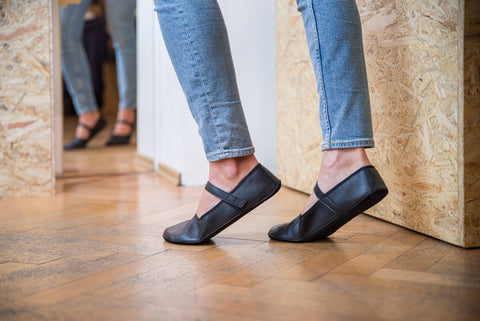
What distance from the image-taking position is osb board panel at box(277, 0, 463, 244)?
792 millimetres

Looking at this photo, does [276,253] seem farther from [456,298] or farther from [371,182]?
[456,298]

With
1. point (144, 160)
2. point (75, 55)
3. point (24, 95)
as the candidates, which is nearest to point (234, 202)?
point (24, 95)

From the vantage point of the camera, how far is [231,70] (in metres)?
0.80

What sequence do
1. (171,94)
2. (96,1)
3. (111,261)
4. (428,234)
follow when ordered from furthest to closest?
(96,1), (171,94), (428,234), (111,261)

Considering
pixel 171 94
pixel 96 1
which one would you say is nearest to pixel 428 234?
pixel 171 94

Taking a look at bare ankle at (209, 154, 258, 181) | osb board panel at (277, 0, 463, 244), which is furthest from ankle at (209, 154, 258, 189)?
osb board panel at (277, 0, 463, 244)

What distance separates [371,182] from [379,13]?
1.19ft

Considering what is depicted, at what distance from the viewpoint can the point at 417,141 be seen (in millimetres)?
878

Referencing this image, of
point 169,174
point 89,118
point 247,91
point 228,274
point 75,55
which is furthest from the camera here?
point 89,118

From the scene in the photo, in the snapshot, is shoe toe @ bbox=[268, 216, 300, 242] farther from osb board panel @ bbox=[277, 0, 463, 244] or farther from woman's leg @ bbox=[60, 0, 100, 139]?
woman's leg @ bbox=[60, 0, 100, 139]

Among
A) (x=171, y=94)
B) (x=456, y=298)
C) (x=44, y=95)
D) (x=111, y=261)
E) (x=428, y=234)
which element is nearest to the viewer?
(x=456, y=298)

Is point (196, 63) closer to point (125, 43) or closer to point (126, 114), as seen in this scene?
point (125, 43)

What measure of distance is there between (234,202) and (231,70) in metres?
0.20

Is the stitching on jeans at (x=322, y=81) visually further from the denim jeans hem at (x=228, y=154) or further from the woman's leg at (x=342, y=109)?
the denim jeans hem at (x=228, y=154)
